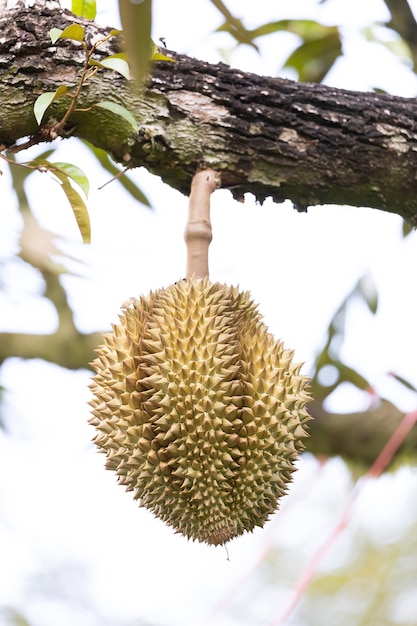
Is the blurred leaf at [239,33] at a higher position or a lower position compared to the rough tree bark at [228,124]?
higher

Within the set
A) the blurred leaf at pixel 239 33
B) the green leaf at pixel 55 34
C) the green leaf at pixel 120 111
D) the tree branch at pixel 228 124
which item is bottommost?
the green leaf at pixel 120 111

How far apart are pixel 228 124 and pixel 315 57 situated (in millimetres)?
1098

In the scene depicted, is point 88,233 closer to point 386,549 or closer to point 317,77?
point 386,549

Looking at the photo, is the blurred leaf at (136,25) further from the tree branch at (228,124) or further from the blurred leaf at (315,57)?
the blurred leaf at (315,57)

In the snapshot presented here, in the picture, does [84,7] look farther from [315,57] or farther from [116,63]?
[315,57]

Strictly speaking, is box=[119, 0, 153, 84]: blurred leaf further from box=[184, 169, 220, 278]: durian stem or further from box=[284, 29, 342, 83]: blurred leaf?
box=[284, 29, 342, 83]: blurred leaf

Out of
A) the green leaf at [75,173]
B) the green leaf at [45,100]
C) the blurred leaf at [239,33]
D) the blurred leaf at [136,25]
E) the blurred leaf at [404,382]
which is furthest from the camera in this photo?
the blurred leaf at [404,382]

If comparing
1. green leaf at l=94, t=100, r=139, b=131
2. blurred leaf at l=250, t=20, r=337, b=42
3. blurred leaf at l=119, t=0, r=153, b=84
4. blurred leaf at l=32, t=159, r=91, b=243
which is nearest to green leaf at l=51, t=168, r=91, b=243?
blurred leaf at l=32, t=159, r=91, b=243

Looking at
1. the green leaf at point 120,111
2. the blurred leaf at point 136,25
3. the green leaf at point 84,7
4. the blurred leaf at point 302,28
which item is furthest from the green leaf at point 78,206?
the blurred leaf at point 302,28

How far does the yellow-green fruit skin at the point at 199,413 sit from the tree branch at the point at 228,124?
0.25 m

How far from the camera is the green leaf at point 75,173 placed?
113cm

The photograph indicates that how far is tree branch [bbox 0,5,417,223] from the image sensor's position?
Result: 1.15 m

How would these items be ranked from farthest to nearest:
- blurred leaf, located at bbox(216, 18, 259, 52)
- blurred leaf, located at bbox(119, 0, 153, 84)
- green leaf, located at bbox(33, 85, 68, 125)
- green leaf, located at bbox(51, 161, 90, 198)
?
blurred leaf, located at bbox(216, 18, 259, 52) → green leaf, located at bbox(51, 161, 90, 198) → green leaf, located at bbox(33, 85, 68, 125) → blurred leaf, located at bbox(119, 0, 153, 84)

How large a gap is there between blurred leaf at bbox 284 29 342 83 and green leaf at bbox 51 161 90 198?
122 centimetres
